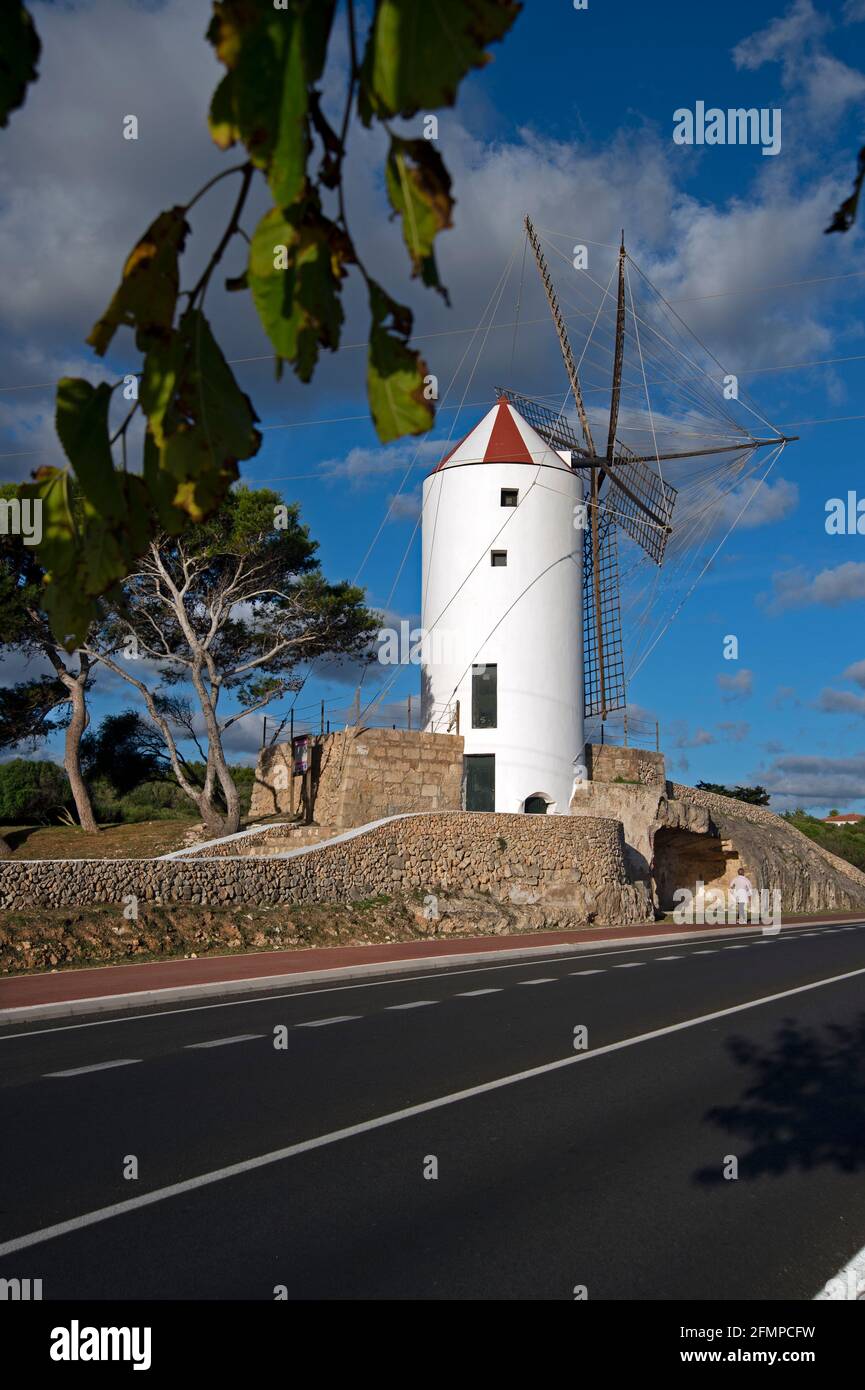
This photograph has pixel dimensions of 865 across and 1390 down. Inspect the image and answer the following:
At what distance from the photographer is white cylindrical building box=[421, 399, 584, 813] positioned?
109 ft

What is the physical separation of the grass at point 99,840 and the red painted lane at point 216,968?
8.98 m

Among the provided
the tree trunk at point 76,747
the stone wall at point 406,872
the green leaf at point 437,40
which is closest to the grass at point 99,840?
the tree trunk at point 76,747

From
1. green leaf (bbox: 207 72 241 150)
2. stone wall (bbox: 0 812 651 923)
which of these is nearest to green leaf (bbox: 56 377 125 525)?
green leaf (bbox: 207 72 241 150)

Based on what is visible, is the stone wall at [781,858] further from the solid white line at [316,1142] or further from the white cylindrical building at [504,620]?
the solid white line at [316,1142]

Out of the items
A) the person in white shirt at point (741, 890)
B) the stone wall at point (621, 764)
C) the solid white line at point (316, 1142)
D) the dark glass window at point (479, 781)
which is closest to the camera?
the solid white line at point (316, 1142)

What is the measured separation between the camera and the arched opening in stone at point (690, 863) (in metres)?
42.9

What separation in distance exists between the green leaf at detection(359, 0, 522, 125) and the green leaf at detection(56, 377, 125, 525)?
560mm

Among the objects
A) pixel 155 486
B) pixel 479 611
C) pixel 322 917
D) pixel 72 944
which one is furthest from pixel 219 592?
pixel 155 486

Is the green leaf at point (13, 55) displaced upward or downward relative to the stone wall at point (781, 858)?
upward

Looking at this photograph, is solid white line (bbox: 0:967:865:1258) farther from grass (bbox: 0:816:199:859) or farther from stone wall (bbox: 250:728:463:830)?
grass (bbox: 0:816:199:859)

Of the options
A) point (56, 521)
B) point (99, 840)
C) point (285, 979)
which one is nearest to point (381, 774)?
point (99, 840)

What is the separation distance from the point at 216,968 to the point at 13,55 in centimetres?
1733

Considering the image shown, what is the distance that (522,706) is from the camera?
33.6 metres
